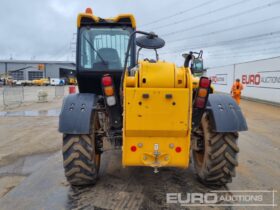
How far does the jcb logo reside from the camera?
2181 cm

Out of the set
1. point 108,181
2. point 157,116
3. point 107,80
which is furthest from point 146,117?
point 108,181

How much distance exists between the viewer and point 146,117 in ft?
12.2

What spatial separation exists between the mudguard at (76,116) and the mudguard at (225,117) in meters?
1.79

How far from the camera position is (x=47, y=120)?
11.9 m

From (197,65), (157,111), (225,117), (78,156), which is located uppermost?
(197,65)

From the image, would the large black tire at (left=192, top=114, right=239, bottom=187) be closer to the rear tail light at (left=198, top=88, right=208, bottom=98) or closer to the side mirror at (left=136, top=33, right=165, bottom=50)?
the rear tail light at (left=198, top=88, right=208, bottom=98)

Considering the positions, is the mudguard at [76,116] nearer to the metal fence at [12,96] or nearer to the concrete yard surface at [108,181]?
the concrete yard surface at [108,181]

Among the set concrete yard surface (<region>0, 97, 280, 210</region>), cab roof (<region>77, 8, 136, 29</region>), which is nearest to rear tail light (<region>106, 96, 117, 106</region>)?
concrete yard surface (<region>0, 97, 280, 210</region>)

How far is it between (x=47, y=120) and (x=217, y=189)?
9070 mm

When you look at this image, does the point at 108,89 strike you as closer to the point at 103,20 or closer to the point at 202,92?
the point at 202,92

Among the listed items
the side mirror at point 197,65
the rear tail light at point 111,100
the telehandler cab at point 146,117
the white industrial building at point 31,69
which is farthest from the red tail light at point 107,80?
the white industrial building at point 31,69

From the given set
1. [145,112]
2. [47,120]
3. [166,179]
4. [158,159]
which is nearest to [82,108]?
[145,112]

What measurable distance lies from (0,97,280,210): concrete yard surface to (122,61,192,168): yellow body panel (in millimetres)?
636

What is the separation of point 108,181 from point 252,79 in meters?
21.0
